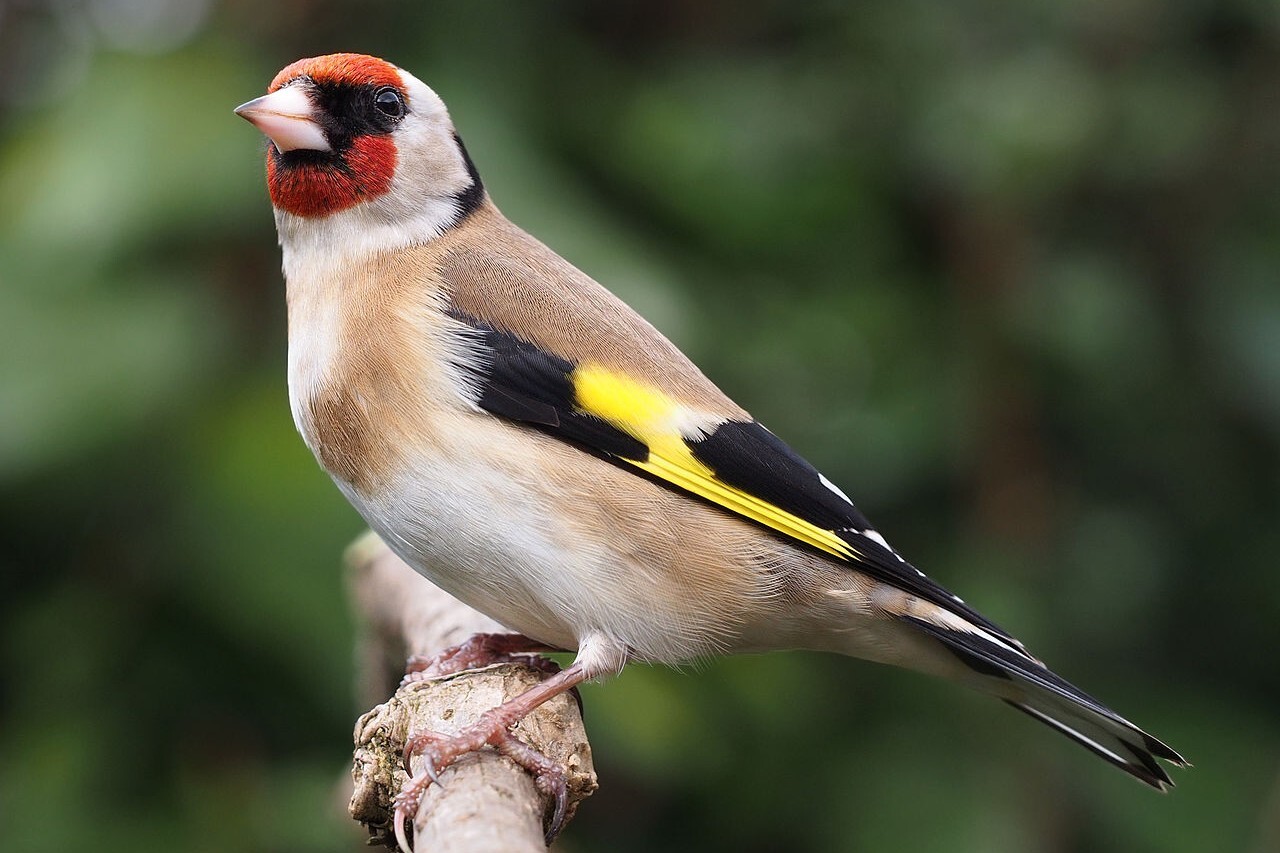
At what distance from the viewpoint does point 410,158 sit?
2922 mm

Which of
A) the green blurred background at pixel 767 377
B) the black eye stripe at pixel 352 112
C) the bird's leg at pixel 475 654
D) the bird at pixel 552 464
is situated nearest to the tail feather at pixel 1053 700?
the bird at pixel 552 464

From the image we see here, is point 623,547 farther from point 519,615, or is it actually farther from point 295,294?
point 295,294

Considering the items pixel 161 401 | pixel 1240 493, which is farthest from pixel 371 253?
pixel 1240 493

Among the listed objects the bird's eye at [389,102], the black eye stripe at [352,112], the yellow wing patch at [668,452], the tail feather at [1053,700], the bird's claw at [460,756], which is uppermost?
the bird's eye at [389,102]

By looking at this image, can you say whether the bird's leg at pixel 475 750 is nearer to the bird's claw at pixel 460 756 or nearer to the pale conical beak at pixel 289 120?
the bird's claw at pixel 460 756

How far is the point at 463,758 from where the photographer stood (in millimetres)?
2160

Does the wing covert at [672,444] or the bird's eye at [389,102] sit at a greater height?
the bird's eye at [389,102]

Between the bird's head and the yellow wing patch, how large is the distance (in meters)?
0.53

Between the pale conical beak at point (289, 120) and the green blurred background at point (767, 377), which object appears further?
the green blurred background at point (767, 377)

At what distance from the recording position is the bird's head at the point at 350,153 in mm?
2773

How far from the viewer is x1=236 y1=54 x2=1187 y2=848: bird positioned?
2447 millimetres

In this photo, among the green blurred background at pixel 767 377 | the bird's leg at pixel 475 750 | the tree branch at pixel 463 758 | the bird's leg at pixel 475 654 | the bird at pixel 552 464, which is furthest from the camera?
the green blurred background at pixel 767 377

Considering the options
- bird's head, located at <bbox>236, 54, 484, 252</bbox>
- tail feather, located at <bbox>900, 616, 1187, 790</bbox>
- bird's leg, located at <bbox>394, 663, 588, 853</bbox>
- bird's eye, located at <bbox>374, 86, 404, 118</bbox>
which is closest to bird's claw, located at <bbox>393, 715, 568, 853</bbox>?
bird's leg, located at <bbox>394, 663, 588, 853</bbox>

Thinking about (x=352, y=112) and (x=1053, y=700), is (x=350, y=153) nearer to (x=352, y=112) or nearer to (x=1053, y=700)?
(x=352, y=112)
